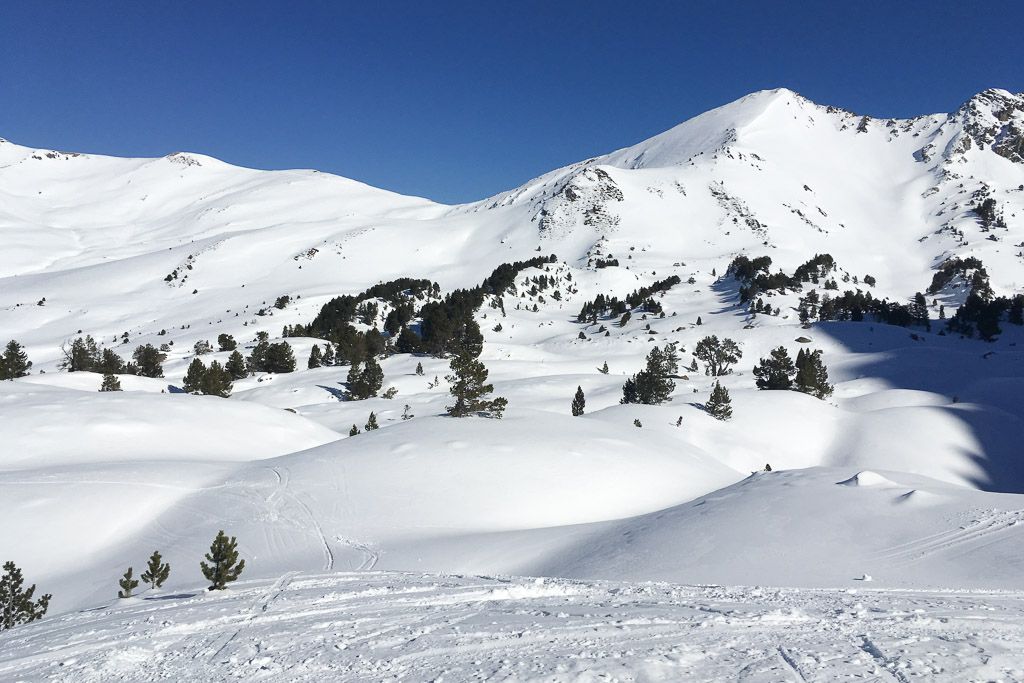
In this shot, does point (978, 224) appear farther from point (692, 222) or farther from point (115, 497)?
point (115, 497)

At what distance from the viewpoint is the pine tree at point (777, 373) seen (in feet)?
141

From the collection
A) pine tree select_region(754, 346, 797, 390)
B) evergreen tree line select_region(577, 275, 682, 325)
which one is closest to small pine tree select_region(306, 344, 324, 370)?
evergreen tree line select_region(577, 275, 682, 325)

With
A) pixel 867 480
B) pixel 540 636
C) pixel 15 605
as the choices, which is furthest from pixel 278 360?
pixel 540 636

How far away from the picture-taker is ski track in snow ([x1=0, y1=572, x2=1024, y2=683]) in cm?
561

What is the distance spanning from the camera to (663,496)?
66.4 feet

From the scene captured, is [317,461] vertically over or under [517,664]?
under

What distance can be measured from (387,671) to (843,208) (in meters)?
168

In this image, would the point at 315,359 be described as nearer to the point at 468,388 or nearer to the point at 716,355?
the point at 468,388

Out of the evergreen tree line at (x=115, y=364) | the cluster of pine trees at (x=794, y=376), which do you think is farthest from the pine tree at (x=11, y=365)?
the cluster of pine trees at (x=794, y=376)

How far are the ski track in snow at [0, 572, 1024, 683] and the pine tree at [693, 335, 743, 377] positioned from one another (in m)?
49.0

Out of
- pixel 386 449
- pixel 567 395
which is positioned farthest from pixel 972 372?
pixel 386 449

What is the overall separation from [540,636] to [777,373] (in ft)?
138

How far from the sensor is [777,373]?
43.5 metres

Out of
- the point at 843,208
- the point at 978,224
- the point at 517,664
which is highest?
the point at 843,208
